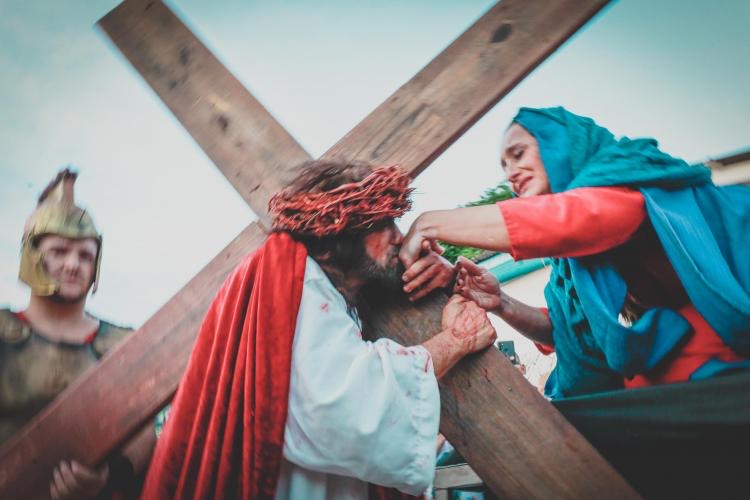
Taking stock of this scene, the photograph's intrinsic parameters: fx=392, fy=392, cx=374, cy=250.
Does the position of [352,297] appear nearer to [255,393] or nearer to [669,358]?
[255,393]

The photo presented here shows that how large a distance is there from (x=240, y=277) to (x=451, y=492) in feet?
6.68

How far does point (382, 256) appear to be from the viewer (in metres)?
1.30

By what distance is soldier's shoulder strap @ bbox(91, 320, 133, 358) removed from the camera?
238 cm

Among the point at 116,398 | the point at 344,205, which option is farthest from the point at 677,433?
the point at 116,398

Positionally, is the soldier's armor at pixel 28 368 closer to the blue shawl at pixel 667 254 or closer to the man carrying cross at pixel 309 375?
the man carrying cross at pixel 309 375

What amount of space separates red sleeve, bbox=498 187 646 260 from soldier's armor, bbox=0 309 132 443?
2.47m

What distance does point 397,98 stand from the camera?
134 centimetres

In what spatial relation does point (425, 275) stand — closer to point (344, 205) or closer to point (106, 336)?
point (344, 205)

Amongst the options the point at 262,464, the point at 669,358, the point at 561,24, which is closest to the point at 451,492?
the point at 669,358

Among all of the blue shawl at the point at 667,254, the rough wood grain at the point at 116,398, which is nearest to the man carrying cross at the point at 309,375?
the rough wood grain at the point at 116,398

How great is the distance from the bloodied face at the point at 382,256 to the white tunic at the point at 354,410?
21 cm

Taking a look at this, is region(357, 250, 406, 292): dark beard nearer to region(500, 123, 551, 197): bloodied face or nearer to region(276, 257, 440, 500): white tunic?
region(276, 257, 440, 500): white tunic

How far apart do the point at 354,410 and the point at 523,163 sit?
130cm

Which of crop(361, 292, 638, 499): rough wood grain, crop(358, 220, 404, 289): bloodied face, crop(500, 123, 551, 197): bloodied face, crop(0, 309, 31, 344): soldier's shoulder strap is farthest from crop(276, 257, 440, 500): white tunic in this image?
crop(0, 309, 31, 344): soldier's shoulder strap
